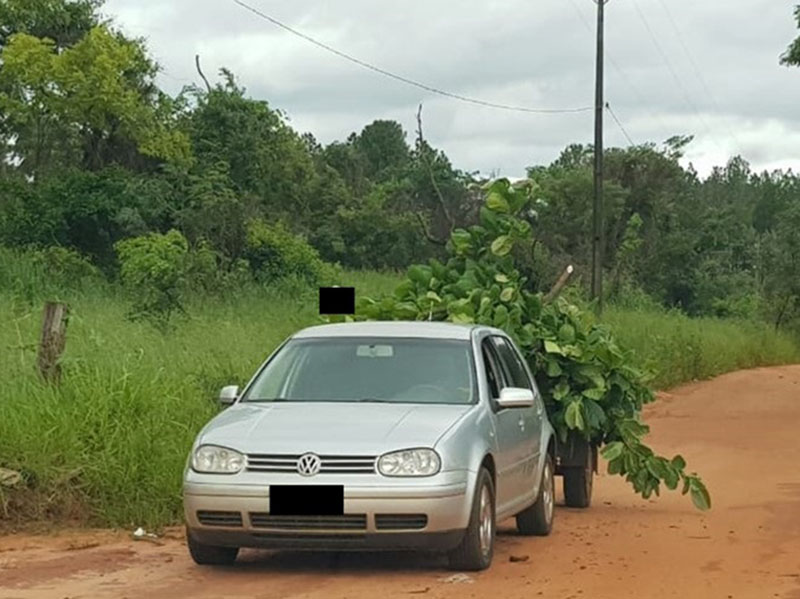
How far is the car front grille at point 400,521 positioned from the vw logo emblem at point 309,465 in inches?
17.2

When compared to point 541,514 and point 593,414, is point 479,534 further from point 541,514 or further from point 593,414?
point 593,414

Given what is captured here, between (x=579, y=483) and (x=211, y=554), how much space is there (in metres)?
4.80

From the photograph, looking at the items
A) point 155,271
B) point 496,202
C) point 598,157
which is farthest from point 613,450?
point 598,157

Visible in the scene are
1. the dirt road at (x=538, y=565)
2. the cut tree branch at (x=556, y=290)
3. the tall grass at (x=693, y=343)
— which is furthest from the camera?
the tall grass at (x=693, y=343)

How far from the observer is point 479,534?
28.3 ft

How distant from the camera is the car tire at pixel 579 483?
12688 millimetres

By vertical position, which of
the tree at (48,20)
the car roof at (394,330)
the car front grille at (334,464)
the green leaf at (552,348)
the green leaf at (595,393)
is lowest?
the car front grille at (334,464)

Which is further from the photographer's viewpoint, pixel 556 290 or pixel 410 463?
pixel 556 290

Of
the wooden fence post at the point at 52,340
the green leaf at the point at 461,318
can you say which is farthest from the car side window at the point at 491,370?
the wooden fence post at the point at 52,340

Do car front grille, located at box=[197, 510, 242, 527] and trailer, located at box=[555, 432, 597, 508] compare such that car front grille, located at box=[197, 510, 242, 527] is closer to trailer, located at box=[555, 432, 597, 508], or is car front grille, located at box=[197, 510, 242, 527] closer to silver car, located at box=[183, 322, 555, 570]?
silver car, located at box=[183, 322, 555, 570]

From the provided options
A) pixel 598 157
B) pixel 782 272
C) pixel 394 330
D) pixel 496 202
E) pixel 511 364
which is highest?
pixel 598 157

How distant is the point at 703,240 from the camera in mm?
53719

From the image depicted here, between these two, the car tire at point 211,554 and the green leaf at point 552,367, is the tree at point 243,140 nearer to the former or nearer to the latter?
the green leaf at point 552,367

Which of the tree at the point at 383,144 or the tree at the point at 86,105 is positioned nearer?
the tree at the point at 86,105
